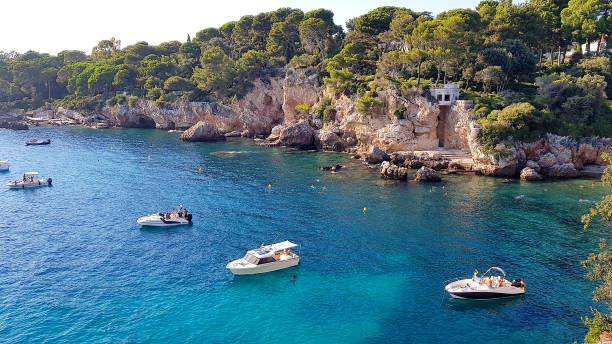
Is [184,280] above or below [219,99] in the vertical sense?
below

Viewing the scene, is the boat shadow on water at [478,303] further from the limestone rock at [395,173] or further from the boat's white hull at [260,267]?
the limestone rock at [395,173]

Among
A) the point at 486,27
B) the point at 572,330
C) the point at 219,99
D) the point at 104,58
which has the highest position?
the point at 104,58

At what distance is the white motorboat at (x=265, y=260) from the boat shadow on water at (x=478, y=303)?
47.1ft

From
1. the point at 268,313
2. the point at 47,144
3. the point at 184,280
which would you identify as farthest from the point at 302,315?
the point at 47,144

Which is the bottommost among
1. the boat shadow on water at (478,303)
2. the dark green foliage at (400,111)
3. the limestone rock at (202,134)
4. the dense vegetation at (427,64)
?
the boat shadow on water at (478,303)

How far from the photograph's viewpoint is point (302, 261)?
41781 millimetres

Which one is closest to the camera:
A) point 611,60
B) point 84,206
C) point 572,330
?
point 572,330

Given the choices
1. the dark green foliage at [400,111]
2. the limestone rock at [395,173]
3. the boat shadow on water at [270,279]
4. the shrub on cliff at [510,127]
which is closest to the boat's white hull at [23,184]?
the boat shadow on water at [270,279]

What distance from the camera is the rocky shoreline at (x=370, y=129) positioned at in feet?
244

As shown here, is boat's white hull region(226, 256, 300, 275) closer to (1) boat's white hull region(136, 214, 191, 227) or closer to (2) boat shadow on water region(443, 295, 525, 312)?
(2) boat shadow on water region(443, 295, 525, 312)

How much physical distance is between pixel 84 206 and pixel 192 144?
5323 cm

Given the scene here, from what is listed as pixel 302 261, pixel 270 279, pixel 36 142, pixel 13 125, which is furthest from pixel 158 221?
pixel 13 125

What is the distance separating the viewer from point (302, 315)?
107 feet

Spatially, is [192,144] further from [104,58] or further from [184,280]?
[104,58]
